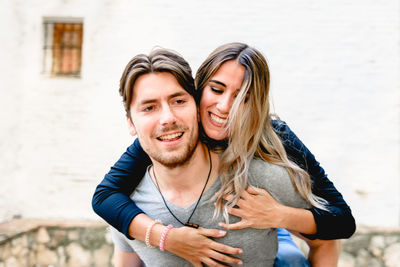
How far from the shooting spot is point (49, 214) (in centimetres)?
471

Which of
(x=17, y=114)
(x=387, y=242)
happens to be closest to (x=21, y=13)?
(x=17, y=114)

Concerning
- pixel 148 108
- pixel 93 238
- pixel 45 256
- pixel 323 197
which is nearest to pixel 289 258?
pixel 323 197

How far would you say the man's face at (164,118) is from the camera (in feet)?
5.94

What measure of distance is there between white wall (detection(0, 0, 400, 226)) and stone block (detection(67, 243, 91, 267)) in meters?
0.40

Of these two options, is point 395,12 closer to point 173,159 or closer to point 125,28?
point 125,28

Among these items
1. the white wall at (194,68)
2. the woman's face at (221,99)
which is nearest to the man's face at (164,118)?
the woman's face at (221,99)

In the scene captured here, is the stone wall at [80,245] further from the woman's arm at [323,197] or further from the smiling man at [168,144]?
the smiling man at [168,144]

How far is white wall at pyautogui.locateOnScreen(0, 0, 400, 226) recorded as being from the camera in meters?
4.36

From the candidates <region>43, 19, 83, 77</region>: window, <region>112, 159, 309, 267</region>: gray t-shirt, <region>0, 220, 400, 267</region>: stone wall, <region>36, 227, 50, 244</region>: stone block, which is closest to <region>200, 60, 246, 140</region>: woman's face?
<region>112, 159, 309, 267</region>: gray t-shirt

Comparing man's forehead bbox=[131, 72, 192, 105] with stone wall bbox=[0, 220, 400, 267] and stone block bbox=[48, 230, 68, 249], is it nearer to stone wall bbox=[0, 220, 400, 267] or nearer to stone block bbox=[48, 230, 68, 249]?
stone wall bbox=[0, 220, 400, 267]

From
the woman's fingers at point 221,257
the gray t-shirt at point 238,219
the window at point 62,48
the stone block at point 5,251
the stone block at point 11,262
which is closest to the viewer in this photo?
the woman's fingers at point 221,257

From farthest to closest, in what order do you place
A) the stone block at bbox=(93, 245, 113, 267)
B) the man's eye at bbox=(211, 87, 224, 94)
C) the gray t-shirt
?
the stone block at bbox=(93, 245, 113, 267)
the man's eye at bbox=(211, 87, 224, 94)
the gray t-shirt

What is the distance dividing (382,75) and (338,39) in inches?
25.9

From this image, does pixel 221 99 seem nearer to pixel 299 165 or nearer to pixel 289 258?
pixel 299 165
